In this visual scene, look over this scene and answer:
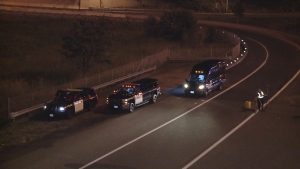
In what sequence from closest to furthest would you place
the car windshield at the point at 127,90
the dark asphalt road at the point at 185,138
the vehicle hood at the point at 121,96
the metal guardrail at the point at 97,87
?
the dark asphalt road at the point at 185,138 < the metal guardrail at the point at 97,87 < the vehicle hood at the point at 121,96 < the car windshield at the point at 127,90

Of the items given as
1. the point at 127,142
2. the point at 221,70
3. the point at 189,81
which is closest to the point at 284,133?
the point at 127,142

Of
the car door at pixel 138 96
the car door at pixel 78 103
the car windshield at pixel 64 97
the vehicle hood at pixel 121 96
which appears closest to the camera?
the car windshield at pixel 64 97

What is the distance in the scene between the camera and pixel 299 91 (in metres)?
35.5

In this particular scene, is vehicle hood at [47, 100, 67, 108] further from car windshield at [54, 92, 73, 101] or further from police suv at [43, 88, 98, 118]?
car windshield at [54, 92, 73, 101]

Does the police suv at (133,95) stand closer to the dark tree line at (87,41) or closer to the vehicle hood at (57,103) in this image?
the vehicle hood at (57,103)

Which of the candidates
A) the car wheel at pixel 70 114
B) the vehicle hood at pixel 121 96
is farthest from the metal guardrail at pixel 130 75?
the vehicle hood at pixel 121 96

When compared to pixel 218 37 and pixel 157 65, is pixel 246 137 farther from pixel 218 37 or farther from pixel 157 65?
pixel 218 37

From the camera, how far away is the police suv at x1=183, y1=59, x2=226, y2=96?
1326 inches

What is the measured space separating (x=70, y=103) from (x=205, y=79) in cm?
1075

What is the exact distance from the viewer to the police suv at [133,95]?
29125 mm

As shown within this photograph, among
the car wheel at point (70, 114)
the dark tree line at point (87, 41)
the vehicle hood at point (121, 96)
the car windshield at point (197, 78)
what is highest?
the dark tree line at point (87, 41)

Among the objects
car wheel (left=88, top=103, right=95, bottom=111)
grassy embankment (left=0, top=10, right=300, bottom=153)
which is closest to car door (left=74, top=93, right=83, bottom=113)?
grassy embankment (left=0, top=10, right=300, bottom=153)

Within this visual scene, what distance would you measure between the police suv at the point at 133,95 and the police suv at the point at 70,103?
1206 millimetres

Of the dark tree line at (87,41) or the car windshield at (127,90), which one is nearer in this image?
the car windshield at (127,90)
